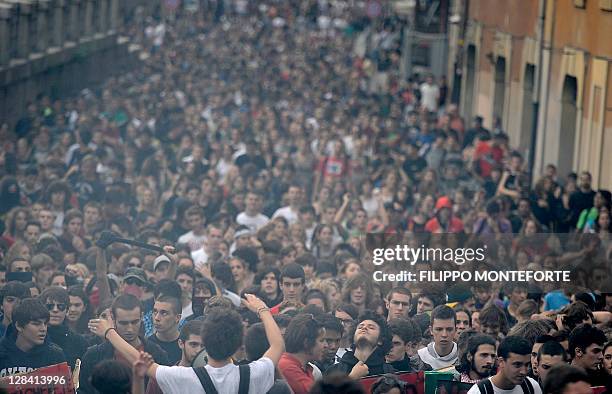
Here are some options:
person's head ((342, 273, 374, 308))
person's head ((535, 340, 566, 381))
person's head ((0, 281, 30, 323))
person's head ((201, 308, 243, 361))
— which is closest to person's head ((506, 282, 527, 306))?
person's head ((342, 273, 374, 308))

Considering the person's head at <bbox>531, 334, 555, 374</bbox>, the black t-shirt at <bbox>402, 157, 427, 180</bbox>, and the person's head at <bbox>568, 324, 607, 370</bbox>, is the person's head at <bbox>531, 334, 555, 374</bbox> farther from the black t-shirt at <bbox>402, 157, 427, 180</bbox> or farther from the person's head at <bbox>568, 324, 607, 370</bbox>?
the black t-shirt at <bbox>402, 157, 427, 180</bbox>

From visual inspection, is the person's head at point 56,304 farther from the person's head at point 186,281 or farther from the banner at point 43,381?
the banner at point 43,381

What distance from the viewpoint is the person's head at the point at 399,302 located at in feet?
36.8

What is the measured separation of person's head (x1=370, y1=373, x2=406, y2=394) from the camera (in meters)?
8.42

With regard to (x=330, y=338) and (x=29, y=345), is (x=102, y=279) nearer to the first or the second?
(x=29, y=345)

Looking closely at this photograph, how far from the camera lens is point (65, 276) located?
40.3 feet

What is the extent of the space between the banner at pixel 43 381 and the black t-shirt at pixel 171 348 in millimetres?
1060

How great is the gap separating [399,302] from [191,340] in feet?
7.41

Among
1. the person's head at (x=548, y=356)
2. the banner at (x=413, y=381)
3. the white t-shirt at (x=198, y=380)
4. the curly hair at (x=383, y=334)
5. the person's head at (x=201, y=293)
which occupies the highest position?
the white t-shirt at (x=198, y=380)

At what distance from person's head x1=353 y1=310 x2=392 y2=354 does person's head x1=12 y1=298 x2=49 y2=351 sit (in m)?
1.85

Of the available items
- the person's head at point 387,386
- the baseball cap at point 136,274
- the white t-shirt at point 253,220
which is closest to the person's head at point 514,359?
the person's head at point 387,386

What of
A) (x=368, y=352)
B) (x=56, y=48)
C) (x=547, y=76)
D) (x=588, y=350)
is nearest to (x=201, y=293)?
(x=368, y=352)

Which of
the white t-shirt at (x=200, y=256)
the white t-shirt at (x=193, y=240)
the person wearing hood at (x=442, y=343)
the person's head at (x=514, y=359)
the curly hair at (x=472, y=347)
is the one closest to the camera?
the person's head at (x=514, y=359)

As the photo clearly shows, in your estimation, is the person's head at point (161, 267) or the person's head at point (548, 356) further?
the person's head at point (161, 267)
